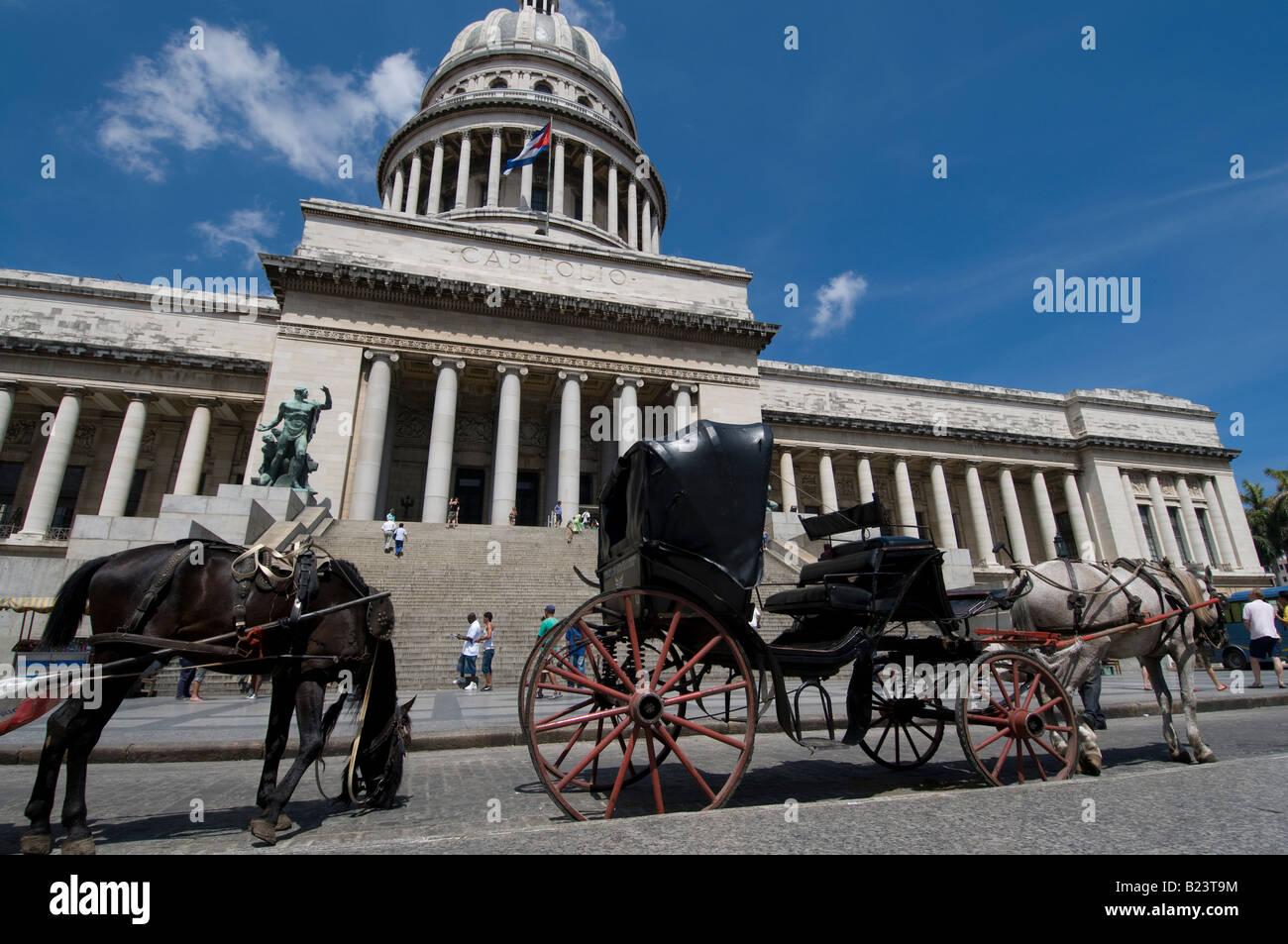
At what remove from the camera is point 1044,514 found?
1674 inches

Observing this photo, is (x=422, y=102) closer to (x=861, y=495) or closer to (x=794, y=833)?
(x=861, y=495)

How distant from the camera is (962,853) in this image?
2902 mm

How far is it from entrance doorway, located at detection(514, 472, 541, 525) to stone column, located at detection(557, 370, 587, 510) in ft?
18.3

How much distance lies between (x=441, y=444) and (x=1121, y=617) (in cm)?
2582

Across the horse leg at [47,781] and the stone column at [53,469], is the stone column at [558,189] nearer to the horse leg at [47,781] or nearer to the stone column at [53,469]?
the stone column at [53,469]

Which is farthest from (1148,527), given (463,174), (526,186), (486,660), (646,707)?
(463,174)

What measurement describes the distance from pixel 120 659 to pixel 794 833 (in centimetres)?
413

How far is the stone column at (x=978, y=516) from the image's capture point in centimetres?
4103

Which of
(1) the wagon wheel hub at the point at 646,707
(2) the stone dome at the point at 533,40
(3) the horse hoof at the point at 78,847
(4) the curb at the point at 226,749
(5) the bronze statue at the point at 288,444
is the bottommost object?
(3) the horse hoof at the point at 78,847

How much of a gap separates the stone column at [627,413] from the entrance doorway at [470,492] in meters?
8.54

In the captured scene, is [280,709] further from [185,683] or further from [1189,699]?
[185,683]

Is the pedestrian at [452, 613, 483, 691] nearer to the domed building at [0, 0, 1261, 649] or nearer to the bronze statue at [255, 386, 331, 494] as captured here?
the domed building at [0, 0, 1261, 649]

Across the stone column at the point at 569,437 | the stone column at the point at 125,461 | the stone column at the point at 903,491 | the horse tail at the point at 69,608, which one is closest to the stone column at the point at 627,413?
the stone column at the point at 569,437
